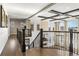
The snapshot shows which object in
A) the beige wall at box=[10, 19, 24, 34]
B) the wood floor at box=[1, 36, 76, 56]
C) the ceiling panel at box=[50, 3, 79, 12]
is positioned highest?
the ceiling panel at box=[50, 3, 79, 12]

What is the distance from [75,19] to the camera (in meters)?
2.56

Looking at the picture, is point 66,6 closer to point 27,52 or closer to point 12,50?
point 27,52

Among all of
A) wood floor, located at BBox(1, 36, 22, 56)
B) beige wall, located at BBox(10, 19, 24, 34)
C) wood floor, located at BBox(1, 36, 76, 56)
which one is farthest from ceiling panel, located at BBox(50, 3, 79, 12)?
wood floor, located at BBox(1, 36, 22, 56)

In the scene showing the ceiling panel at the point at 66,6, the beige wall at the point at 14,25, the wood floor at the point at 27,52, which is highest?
the ceiling panel at the point at 66,6

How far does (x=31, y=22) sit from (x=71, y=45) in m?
1.16

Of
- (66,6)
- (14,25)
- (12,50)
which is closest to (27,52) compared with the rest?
(12,50)

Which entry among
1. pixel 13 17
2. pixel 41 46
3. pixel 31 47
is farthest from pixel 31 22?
pixel 41 46

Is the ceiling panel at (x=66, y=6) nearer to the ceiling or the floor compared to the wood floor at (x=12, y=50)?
nearer to the ceiling

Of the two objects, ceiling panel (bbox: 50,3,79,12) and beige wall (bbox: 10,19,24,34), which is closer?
ceiling panel (bbox: 50,3,79,12)

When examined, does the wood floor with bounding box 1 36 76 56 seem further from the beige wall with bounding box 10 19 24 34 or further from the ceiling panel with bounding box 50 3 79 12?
the ceiling panel with bounding box 50 3 79 12

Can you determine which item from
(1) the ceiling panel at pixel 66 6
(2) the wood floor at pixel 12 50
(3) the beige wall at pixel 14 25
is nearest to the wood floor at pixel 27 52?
(2) the wood floor at pixel 12 50

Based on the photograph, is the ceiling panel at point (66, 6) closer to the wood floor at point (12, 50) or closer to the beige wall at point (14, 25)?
the beige wall at point (14, 25)

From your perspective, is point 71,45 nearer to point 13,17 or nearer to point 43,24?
point 43,24

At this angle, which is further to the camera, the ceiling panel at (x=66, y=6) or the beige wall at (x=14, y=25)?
the beige wall at (x=14, y=25)
